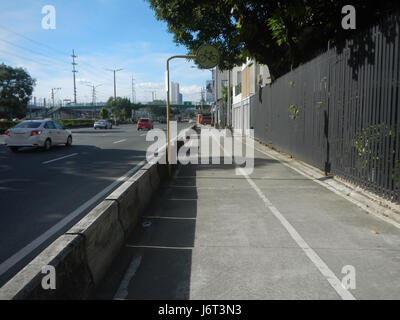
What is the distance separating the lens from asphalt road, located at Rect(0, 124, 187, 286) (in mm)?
4605

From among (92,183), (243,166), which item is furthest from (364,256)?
(243,166)

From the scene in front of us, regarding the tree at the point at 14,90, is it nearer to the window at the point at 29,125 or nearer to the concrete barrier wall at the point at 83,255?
the window at the point at 29,125

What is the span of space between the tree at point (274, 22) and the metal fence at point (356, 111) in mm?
2168

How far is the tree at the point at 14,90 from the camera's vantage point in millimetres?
53500

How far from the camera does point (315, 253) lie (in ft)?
14.4

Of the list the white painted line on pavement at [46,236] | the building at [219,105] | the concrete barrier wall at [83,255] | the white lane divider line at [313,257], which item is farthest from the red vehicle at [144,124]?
the concrete barrier wall at [83,255]

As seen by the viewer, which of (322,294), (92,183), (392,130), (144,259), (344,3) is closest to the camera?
(322,294)

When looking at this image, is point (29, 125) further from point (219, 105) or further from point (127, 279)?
point (219, 105)

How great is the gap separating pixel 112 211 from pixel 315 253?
2.61 m

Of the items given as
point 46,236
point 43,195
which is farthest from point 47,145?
point 46,236

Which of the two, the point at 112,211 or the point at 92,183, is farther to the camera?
the point at 92,183

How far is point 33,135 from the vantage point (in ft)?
52.1

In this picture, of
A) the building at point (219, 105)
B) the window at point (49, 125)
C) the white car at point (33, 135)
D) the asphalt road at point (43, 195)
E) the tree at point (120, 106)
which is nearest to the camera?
the asphalt road at point (43, 195)
